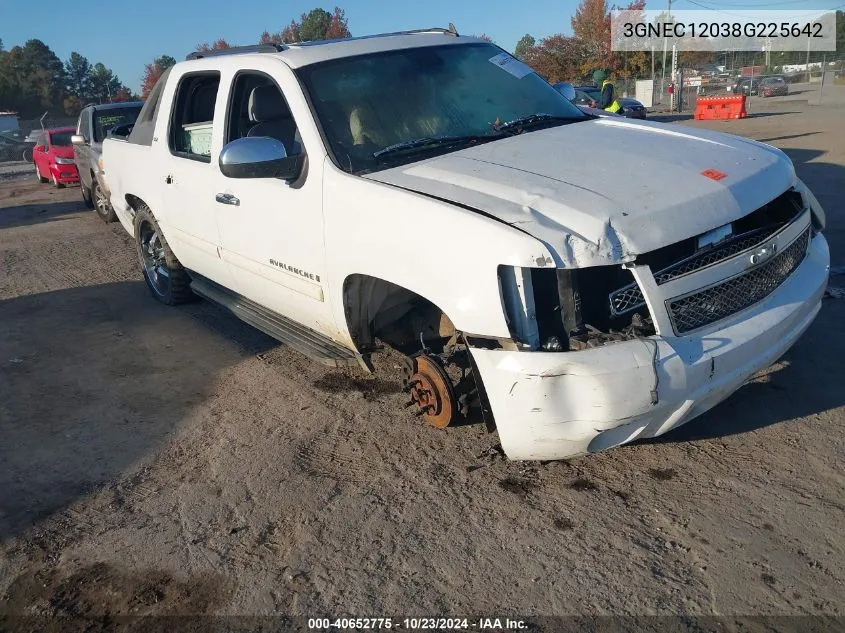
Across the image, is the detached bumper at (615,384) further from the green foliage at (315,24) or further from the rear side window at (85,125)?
the green foliage at (315,24)

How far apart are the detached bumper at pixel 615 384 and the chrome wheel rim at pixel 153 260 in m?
4.16

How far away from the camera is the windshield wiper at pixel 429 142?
3807 millimetres

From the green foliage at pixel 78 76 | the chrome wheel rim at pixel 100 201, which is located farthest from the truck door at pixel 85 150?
the green foliage at pixel 78 76

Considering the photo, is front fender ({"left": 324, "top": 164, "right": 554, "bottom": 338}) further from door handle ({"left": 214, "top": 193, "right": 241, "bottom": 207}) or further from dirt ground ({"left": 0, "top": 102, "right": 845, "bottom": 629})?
door handle ({"left": 214, "top": 193, "right": 241, "bottom": 207})

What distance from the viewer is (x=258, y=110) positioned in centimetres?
455

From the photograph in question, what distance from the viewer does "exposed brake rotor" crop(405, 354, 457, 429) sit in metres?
3.61

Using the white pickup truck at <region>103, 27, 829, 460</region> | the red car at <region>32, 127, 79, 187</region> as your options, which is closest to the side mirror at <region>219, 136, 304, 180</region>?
the white pickup truck at <region>103, 27, 829, 460</region>

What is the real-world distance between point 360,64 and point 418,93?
39 cm

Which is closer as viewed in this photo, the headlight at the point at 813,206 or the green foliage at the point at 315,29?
the headlight at the point at 813,206

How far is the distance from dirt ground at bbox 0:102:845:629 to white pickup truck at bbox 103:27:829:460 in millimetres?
345

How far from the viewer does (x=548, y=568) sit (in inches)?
110

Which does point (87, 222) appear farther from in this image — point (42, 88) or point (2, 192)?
point (42, 88)

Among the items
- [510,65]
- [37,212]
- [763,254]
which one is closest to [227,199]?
[510,65]

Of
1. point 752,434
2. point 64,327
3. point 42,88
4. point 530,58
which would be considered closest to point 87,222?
point 64,327
